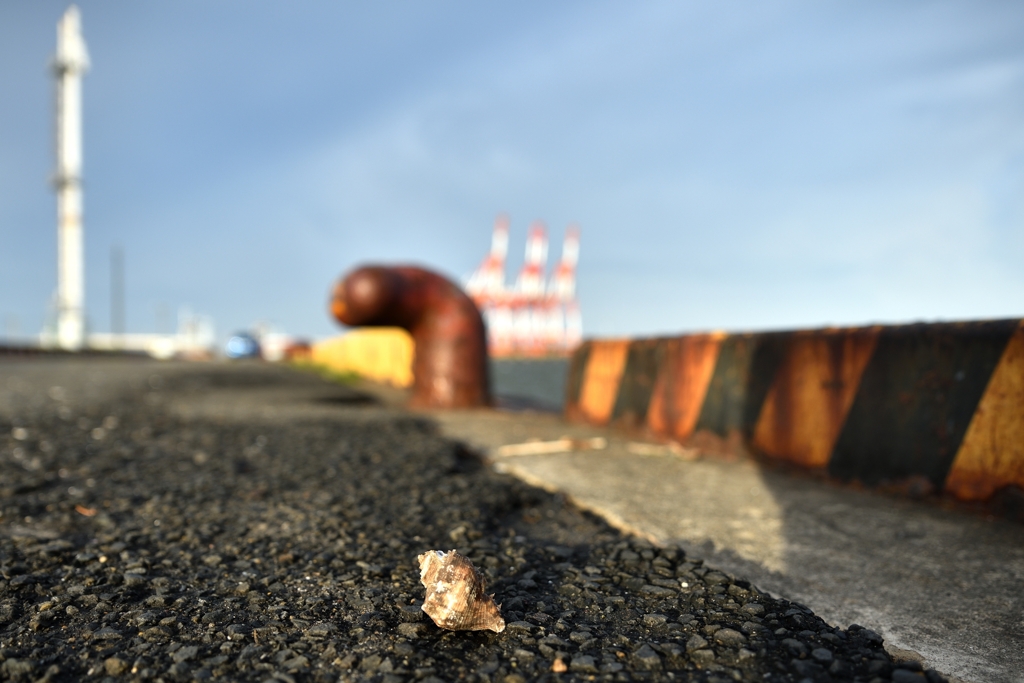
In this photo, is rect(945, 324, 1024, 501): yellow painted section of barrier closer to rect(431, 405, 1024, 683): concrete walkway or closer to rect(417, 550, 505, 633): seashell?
rect(431, 405, 1024, 683): concrete walkway

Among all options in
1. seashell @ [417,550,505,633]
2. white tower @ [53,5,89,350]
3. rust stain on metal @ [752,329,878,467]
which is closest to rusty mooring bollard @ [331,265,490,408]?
rust stain on metal @ [752,329,878,467]

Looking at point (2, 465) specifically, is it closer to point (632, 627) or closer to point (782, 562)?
point (632, 627)

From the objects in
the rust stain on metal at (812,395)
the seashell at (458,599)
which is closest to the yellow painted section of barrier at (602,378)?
the rust stain on metal at (812,395)

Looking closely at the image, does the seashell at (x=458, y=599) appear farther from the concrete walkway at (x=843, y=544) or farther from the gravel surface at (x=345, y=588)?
the concrete walkway at (x=843, y=544)

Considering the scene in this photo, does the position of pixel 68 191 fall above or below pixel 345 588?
above

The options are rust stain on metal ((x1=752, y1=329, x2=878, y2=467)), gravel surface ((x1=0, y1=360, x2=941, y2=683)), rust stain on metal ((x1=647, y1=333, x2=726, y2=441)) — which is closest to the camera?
gravel surface ((x1=0, y1=360, x2=941, y2=683))

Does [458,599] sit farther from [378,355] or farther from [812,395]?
[378,355]

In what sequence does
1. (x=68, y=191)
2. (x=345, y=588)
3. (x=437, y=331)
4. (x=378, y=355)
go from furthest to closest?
(x=68, y=191) < (x=378, y=355) < (x=437, y=331) < (x=345, y=588)

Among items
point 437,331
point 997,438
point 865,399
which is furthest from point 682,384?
point 437,331
